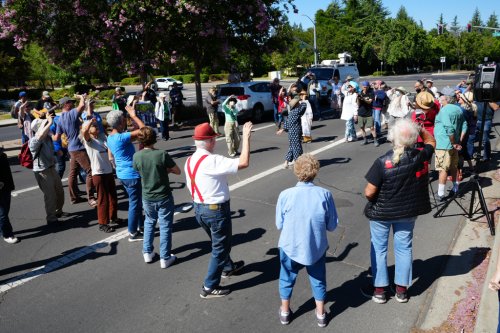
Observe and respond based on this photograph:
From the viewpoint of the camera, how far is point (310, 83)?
17047 mm

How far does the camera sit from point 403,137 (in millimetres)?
3760

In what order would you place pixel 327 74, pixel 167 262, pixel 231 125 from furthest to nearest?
pixel 327 74
pixel 231 125
pixel 167 262

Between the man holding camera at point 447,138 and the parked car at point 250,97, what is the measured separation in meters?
10.4

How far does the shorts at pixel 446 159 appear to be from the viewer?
6.85 m

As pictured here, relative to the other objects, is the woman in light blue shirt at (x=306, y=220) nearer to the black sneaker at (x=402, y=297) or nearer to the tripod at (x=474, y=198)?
the black sneaker at (x=402, y=297)

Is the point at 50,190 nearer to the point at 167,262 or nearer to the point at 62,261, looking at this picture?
the point at 62,261

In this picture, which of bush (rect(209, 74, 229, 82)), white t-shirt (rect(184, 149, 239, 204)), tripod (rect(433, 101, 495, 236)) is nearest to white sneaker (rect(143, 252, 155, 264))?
white t-shirt (rect(184, 149, 239, 204))

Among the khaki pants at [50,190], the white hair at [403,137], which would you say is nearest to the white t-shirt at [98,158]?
the khaki pants at [50,190]

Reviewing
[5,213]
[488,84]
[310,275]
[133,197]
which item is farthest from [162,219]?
[488,84]

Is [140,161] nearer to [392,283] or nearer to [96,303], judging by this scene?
[96,303]

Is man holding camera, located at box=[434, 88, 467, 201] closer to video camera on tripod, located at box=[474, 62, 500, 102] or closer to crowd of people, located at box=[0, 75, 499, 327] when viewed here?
crowd of people, located at box=[0, 75, 499, 327]

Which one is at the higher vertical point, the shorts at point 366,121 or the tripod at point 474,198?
the shorts at point 366,121

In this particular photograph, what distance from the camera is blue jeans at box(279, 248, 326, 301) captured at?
3.74 metres

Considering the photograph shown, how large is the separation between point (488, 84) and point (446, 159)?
129 cm
